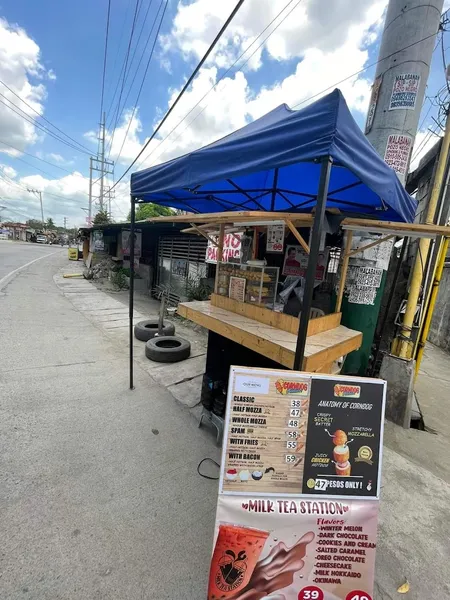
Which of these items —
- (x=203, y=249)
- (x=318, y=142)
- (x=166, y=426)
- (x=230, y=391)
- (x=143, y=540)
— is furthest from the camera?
(x=203, y=249)

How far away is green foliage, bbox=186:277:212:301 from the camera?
7010mm

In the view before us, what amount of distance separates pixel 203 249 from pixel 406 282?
5125 millimetres

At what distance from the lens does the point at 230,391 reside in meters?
1.37

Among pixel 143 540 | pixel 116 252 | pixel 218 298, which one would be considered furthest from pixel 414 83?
pixel 116 252

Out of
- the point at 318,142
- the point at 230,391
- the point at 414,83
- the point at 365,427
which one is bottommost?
the point at 365,427

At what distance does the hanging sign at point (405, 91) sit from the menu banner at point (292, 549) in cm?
389

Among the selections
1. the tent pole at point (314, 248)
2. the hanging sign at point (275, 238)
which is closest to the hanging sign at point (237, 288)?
the hanging sign at point (275, 238)

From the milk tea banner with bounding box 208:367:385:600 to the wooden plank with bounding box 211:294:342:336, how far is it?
2.51ft

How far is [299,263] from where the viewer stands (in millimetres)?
3203

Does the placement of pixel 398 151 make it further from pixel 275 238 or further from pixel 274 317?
pixel 274 317

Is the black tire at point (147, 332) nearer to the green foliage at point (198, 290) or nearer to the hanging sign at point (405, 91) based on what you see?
the green foliage at point (198, 290)

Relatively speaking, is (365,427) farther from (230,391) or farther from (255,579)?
(255,579)

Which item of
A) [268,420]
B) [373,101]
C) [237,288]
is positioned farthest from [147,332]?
[373,101]

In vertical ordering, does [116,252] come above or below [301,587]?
above
